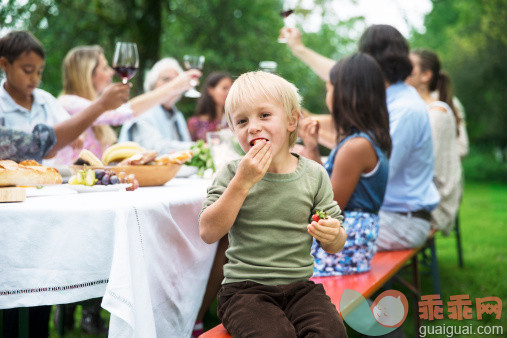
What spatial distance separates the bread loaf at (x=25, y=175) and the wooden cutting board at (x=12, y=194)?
107 millimetres

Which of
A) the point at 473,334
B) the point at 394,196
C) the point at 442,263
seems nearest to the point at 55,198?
the point at 394,196

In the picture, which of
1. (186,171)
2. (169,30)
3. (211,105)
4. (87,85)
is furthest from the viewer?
(169,30)

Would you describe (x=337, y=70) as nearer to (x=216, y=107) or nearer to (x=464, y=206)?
(x=216, y=107)

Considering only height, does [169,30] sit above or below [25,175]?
below

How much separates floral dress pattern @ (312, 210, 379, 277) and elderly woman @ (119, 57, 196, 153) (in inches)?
79.8

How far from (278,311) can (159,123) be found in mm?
3986

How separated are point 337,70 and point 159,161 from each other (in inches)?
44.8

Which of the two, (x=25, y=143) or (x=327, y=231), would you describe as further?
(x=25, y=143)

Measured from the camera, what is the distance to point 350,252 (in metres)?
2.89

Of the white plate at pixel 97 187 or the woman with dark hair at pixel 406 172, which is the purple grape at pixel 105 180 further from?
the woman with dark hair at pixel 406 172

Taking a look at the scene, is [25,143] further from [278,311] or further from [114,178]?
[278,311]

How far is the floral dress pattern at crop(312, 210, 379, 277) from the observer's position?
289 cm

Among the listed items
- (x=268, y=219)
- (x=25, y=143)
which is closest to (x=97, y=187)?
(x=25, y=143)

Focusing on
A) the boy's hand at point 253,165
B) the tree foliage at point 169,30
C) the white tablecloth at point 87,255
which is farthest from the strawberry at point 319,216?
the tree foliage at point 169,30
